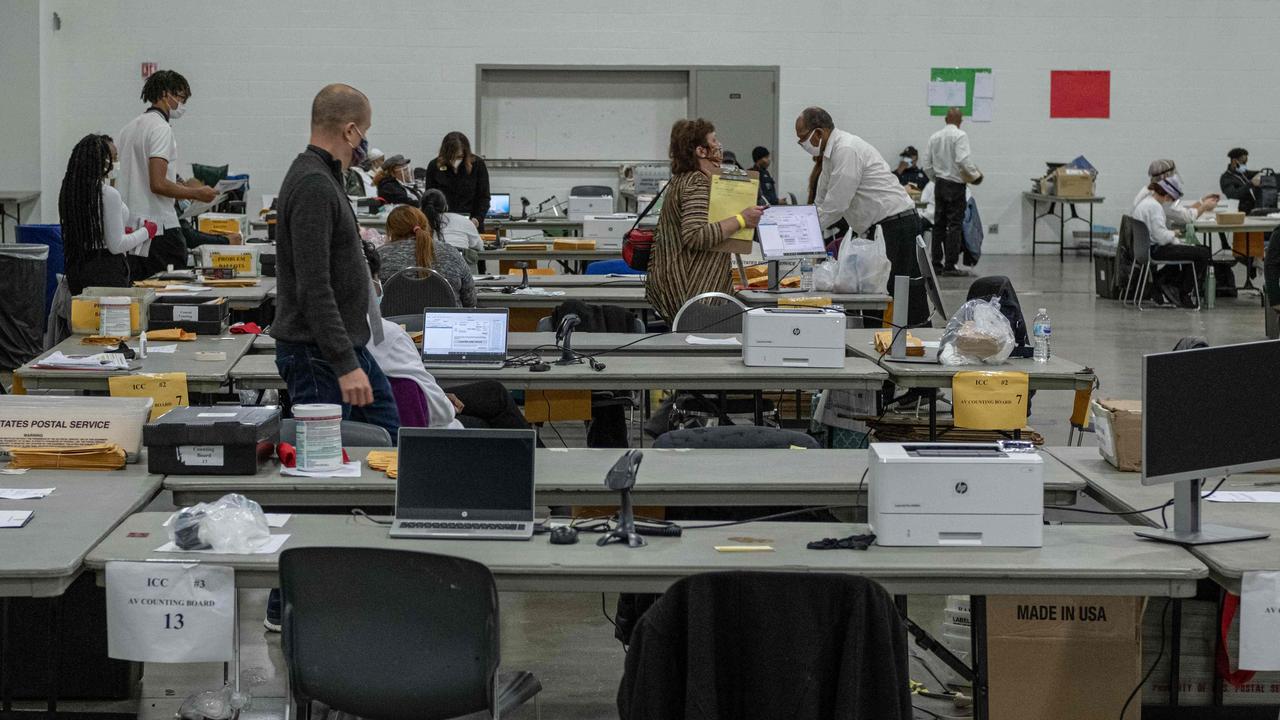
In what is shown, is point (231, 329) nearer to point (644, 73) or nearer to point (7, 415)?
point (7, 415)

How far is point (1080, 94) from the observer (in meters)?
14.8

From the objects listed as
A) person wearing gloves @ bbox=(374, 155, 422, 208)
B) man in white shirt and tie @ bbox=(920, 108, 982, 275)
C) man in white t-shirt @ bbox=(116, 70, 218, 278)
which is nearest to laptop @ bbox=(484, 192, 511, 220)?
person wearing gloves @ bbox=(374, 155, 422, 208)

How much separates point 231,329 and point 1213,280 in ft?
27.7

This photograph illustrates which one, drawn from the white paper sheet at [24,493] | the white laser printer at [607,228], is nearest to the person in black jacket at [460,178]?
the white laser printer at [607,228]

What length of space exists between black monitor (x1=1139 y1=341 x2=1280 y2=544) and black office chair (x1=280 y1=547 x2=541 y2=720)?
1307 mm

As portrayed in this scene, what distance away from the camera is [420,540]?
284cm

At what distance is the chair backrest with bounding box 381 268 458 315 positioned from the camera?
5906 millimetres

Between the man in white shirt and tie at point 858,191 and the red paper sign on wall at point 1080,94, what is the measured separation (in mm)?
7633

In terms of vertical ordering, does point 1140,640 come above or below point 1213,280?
below

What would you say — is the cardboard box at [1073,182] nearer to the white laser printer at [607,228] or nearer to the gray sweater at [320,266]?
the white laser printer at [607,228]

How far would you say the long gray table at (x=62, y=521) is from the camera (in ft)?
8.53

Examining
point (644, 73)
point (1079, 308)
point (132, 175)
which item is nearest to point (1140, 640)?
point (132, 175)

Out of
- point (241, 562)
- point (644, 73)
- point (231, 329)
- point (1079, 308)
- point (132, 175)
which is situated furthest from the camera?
point (644, 73)

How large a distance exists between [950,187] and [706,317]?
8.59m
